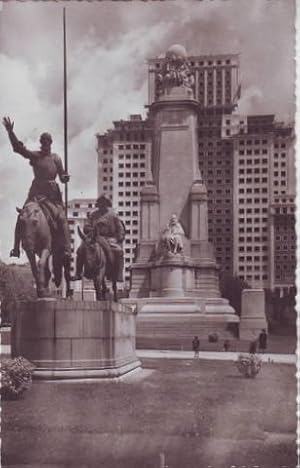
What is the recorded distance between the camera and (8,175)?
15680mm

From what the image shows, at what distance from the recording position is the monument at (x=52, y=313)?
15.6 m

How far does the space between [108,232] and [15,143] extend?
15.3 feet

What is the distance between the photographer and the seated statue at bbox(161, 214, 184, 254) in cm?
5369

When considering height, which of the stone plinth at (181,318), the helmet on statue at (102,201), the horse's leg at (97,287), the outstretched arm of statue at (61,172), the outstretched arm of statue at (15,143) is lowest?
the stone plinth at (181,318)

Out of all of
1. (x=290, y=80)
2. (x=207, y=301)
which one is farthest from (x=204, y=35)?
(x=207, y=301)

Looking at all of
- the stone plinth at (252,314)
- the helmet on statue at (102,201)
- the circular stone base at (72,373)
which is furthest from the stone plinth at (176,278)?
the circular stone base at (72,373)

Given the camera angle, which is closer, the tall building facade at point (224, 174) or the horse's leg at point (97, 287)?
the horse's leg at point (97, 287)

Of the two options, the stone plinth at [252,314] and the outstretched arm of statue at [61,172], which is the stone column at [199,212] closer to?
the stone plinth at [252,314]

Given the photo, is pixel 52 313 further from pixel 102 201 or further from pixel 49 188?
pixel 102 201

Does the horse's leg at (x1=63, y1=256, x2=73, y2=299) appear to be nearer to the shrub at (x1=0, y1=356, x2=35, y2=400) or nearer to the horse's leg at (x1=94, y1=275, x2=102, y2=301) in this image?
the horse's leg at (x1=94, y1=275, x2=102, y2=301)

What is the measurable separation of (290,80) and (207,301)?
120ft

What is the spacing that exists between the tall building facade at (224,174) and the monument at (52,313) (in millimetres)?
11285

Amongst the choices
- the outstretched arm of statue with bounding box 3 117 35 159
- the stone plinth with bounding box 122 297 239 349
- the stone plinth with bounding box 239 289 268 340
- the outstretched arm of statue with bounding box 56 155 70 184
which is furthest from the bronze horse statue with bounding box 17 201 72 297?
the stone plinth with bounding box 239 289 268 340

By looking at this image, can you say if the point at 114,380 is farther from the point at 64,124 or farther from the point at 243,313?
the point at 243,313
